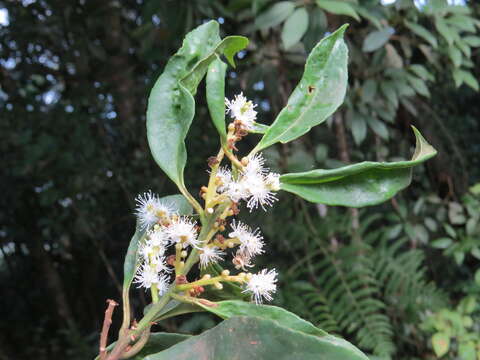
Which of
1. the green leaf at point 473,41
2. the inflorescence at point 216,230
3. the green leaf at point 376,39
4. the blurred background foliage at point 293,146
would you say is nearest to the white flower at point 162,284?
the inflorescence at point 216,230

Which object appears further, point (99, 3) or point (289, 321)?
point (99, 3)

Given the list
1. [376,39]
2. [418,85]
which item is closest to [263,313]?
[376,39]

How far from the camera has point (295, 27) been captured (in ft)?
3.22

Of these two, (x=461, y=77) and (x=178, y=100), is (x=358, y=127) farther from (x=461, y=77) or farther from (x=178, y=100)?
(x=178, y=100)

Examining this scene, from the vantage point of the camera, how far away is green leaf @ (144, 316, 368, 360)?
33cm

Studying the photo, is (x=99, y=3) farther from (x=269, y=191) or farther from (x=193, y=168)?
(x=269, y=191)

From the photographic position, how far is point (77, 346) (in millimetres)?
1826

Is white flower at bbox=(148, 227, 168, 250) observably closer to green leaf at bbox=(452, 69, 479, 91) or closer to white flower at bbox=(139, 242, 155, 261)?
white flower at bbox=(139, 242, 155, 261)

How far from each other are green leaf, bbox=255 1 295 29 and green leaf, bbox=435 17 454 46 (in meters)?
0.33

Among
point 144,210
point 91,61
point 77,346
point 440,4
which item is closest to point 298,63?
point 440,4

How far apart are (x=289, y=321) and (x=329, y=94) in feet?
0.60

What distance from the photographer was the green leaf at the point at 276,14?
100 cm

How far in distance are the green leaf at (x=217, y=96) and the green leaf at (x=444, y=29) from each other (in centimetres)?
82

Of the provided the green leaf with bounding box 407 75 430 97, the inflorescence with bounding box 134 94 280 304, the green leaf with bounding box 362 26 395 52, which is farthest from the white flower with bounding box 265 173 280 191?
the green leaf with bounding box 407 75 430 97
